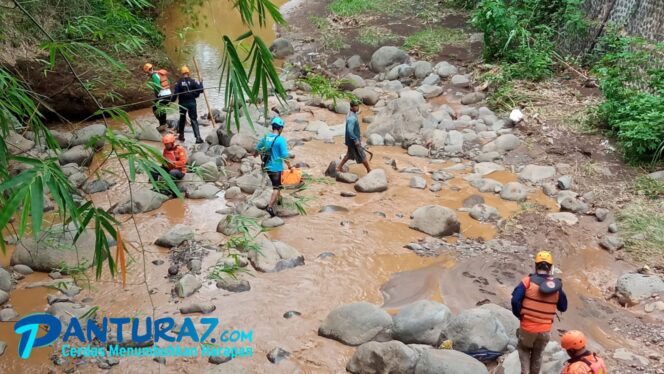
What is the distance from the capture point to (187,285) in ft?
20.2

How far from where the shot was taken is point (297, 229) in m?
7.70

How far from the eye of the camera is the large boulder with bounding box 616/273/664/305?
6.25 m

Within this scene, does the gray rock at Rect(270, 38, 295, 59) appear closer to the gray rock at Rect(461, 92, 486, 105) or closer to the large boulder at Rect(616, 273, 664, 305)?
the gray rock at Rect(461, 92, 486, 105)

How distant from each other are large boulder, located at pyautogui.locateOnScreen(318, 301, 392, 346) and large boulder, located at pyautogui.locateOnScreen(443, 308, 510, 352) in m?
0.57

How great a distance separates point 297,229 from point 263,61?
4.60m

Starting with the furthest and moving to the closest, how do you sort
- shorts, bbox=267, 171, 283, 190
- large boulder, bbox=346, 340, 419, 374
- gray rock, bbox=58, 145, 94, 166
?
gray rock, bbox=58, 145, 94, 166, shorts, bbox=267, 171, 283, 190, large boulder, bbox=346, 340, 419, 374

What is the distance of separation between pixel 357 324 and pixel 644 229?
160 inches

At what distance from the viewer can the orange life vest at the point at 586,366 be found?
4.09 meters

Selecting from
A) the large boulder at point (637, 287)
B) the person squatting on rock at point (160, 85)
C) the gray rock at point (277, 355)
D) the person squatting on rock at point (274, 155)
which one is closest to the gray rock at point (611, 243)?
the large boulder at point (637, 287)

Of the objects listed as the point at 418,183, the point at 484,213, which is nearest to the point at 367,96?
the point at 418,183

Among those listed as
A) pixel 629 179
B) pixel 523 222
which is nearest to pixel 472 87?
pixel 629 179

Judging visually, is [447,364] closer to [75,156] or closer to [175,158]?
[175,158]

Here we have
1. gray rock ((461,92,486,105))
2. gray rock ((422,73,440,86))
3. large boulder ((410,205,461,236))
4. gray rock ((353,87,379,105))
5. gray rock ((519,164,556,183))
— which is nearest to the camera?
large boulder ((410,205,461,236))

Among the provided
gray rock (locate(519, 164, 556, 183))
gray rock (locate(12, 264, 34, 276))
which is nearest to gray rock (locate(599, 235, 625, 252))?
gray rock (locate(519, 164, 556, 183))
